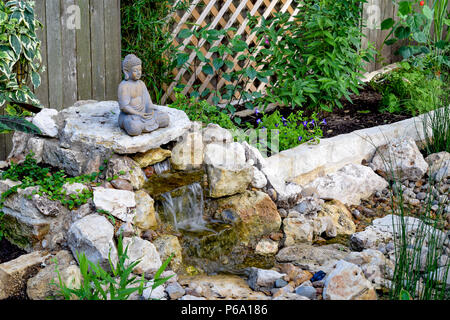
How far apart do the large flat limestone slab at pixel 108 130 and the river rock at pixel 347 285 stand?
1583 mm

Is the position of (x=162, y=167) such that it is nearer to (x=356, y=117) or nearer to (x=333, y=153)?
(x=333, y=153)

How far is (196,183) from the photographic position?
4059 mm

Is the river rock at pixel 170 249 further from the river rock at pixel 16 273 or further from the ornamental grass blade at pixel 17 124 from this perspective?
→ the ornamental grass blade at pixel 17 124

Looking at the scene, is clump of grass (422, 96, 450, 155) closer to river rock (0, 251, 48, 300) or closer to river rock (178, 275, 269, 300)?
river rock (178, 275, 269, 300)

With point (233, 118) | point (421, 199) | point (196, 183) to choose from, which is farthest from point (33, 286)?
point (421, 199)

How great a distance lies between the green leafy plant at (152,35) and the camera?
5.23 metres

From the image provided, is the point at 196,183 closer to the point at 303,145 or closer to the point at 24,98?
the point at 303,145

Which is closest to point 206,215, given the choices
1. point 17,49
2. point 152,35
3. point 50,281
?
point 50,281

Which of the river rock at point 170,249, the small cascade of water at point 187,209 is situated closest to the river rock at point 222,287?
the river rock at point 170,249

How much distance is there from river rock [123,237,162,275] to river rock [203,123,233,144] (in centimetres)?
117

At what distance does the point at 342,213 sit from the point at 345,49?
1694 millimetres

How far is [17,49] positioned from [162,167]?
131cm

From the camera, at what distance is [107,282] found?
3.03 metres

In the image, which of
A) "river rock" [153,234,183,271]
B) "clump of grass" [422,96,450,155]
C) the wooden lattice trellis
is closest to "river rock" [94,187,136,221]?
"river rock" [153,234,183,271]
